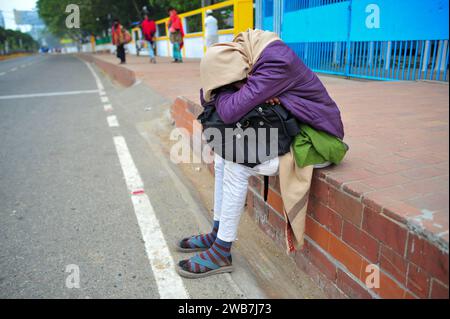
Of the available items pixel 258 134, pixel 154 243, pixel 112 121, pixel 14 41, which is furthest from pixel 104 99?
pixel 14 41

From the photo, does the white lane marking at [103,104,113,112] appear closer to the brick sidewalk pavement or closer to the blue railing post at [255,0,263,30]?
the blue railing post at [255,0,263,30]

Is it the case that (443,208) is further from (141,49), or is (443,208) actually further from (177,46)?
(141,49)

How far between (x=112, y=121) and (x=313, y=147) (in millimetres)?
5294

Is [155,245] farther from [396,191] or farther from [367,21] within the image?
[367,21]

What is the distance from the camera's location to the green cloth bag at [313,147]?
6.48 ft

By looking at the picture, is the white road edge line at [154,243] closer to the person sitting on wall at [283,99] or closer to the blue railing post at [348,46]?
the person sitting on wall at [283,99]

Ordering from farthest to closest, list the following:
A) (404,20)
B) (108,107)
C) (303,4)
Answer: (303,4) → (108,107) → (404,20)

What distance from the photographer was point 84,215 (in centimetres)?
307

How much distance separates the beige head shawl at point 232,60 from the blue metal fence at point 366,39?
3456mm

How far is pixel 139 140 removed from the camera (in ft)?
17.7

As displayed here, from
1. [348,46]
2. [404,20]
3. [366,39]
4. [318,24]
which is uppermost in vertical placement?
[318,24]

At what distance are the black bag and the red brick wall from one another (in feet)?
1.02

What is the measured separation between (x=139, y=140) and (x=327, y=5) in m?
4.89
